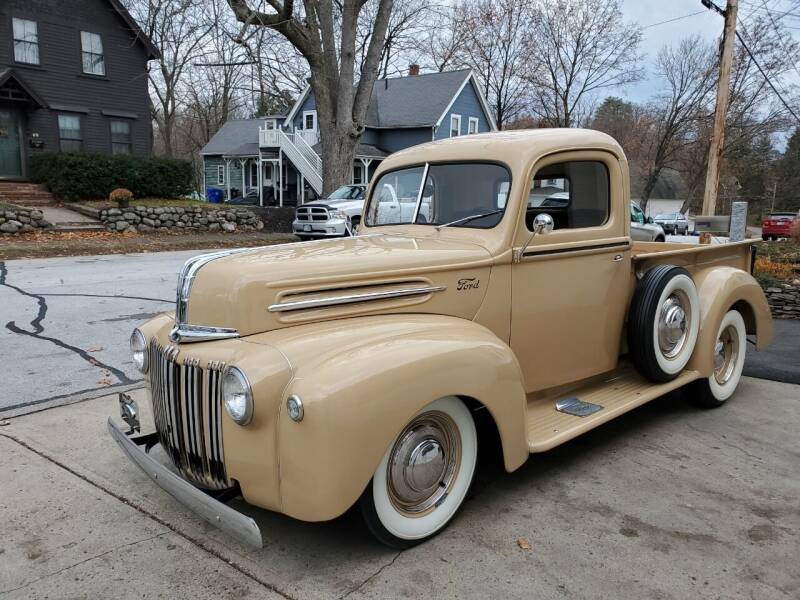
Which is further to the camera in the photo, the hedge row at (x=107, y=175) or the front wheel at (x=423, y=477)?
the hedge row at (x=107, y=175)

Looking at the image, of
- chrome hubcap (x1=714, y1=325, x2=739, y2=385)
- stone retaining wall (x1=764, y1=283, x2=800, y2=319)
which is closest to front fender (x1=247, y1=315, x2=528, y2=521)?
chrome hubcap (x1=714, y1=325, x2=739, y2=385)

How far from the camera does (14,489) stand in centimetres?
329

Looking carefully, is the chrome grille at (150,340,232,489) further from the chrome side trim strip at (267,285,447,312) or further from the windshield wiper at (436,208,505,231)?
the windshield wiper at (436,208,505,231)

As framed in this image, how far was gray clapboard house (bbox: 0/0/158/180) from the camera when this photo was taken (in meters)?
21.0

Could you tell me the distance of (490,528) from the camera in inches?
117

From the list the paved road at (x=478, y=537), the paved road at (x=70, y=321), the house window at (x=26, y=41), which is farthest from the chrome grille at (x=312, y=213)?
the paved road at (x=478, y=537)

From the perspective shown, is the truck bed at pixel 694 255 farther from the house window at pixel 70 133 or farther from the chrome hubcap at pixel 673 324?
the house window at pixel 70 133

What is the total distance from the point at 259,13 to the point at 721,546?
50.8ft

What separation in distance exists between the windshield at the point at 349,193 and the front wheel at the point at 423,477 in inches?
624

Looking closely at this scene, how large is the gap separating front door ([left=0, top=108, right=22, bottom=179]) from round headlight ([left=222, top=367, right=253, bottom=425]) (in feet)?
74.8

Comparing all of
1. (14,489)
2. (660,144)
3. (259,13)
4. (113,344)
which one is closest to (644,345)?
(14,489)

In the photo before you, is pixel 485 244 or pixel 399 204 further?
pixel 399 204

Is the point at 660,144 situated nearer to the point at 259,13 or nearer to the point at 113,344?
the point at 259,13

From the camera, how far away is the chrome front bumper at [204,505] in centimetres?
229
